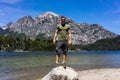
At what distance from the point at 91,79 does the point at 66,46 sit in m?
4.22

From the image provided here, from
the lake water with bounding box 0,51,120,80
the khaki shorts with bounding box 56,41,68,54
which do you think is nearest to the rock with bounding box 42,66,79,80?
the khaki shorts with bounding box 56,41,68,54

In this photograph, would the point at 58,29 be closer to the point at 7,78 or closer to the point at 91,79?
the point at 91,79

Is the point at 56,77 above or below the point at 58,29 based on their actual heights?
below

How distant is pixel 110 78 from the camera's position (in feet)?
73.4

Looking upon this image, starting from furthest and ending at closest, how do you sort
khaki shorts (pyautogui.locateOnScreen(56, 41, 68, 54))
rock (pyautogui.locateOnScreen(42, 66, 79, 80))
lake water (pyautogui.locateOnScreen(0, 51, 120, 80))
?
lake water (pyautogui.locateOnScreen(0, 51, 120, 80)) → khaki shorts (pyautogui.locateOnScreen(56, 41, 68, 54)) → rock (pyautogui.locateOnScreen(42, 66, 79, 80))

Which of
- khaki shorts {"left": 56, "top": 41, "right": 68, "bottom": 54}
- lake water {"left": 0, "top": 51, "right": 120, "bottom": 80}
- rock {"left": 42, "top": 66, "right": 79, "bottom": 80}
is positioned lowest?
lake water {"left": 0, "top": 51, "right": 120, "bottom": 80}

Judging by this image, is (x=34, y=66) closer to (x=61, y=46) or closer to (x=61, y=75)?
(x=61, y=46)

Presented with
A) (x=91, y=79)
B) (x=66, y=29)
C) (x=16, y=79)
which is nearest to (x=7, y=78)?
(x=16, y=79)

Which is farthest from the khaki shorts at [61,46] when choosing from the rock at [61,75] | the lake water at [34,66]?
the lake water at [34,66]

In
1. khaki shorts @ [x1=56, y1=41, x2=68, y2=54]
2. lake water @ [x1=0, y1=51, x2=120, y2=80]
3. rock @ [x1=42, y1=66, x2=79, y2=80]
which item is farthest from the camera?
lake water @ [x1=0, y1=51, x2=120, y2=80]

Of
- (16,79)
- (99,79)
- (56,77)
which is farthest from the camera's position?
(16,79)

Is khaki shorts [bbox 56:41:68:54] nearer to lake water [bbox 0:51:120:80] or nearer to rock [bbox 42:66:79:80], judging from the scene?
rock [bbox 42:66:79:80]

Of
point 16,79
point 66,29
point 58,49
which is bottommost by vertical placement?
point 16,79

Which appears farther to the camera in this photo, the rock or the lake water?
the lake water
